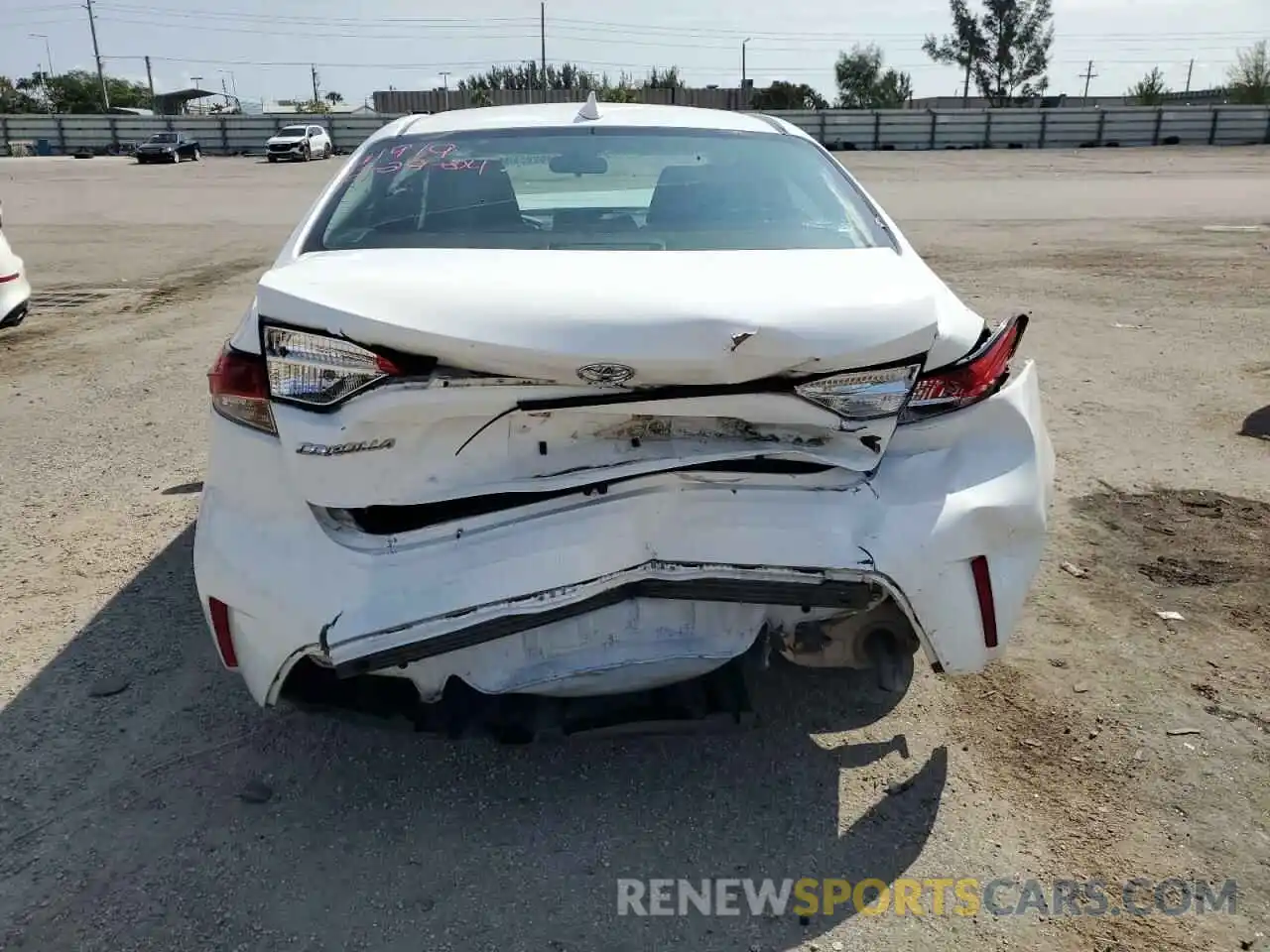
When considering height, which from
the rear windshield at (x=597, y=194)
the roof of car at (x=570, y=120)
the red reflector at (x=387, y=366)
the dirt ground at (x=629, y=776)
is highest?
the roof of car at (x=570, y=120)

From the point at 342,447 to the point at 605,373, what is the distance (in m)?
0.56

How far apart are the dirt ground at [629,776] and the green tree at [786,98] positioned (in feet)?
200

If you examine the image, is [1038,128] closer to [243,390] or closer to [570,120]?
[570,120]

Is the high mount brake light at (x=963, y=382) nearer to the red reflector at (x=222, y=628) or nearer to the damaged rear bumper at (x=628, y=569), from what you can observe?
the damaged rear bumper at (x=628, y=569)

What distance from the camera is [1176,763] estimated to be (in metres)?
2.60

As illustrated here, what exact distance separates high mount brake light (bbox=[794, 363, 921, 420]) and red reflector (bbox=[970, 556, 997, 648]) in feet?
1.24

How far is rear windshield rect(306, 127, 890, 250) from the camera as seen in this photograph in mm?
2709

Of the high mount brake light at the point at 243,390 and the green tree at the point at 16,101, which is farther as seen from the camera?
the green tree at the point at 16,101

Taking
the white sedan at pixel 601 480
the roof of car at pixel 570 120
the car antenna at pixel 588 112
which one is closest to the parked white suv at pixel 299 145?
the roof of car at pixel 570 120

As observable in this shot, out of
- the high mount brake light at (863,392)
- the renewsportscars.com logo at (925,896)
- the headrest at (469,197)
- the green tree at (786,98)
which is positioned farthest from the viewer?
the green tree at (786,98)

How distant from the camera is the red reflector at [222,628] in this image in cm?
222

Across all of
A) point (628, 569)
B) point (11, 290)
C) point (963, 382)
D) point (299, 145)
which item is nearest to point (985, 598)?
point (963, 382)

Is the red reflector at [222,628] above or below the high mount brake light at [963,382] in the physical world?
below

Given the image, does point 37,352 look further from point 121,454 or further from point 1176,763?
point 1176,763
